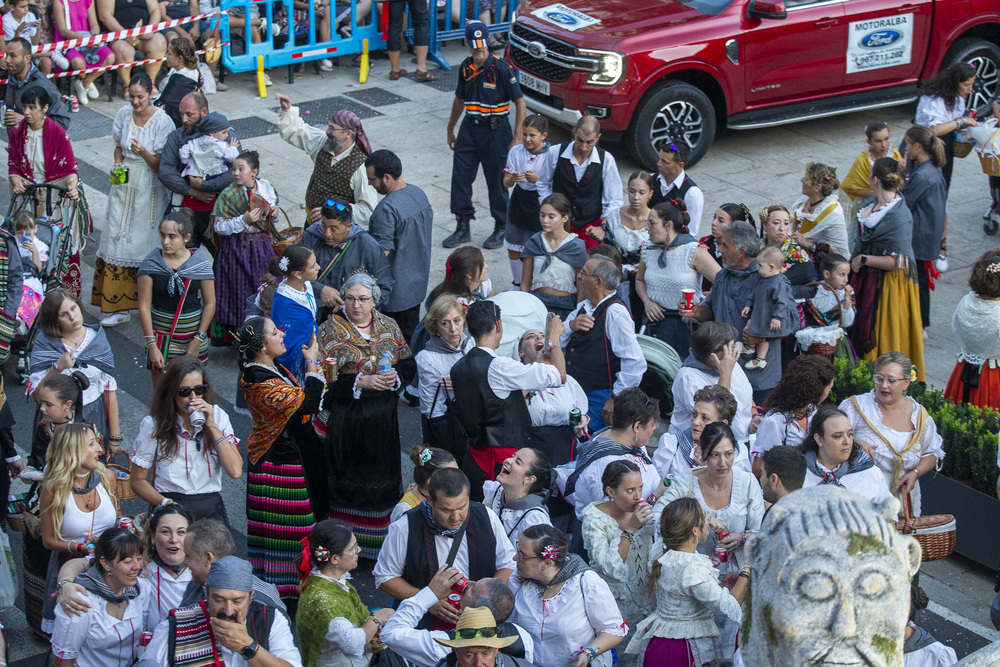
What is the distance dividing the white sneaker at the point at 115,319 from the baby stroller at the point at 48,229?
62cm

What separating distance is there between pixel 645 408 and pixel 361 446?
1683 mm

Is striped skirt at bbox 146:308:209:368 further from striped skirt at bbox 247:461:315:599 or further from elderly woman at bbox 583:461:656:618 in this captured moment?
elderly woman at bbox 583:461:656:618

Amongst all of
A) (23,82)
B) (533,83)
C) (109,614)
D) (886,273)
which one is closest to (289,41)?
(533,83)

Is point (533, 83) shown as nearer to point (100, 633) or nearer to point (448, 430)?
point (448, 430)

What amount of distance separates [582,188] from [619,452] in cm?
347

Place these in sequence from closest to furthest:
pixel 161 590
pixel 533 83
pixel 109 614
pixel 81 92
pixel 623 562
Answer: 1. pixel 109 614
2. pixel 161 590
3. pixel 623 562
4. pixel 533 83
5. pixel 81 92

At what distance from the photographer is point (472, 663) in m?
4.10

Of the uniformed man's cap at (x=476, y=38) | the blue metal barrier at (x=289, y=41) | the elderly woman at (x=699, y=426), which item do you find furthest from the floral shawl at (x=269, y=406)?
the blue metal barrier at (x=289, y=41)

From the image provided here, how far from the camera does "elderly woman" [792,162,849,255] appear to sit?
25.9 feet

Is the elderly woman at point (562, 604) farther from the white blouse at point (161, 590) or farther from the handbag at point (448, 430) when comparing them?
the handbag at point (448, 430)

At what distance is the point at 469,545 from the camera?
15.9 feet

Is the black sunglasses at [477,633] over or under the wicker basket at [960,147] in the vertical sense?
over

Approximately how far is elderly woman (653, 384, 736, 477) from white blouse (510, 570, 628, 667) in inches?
42.5

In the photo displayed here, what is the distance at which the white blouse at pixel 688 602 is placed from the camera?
4535mm
